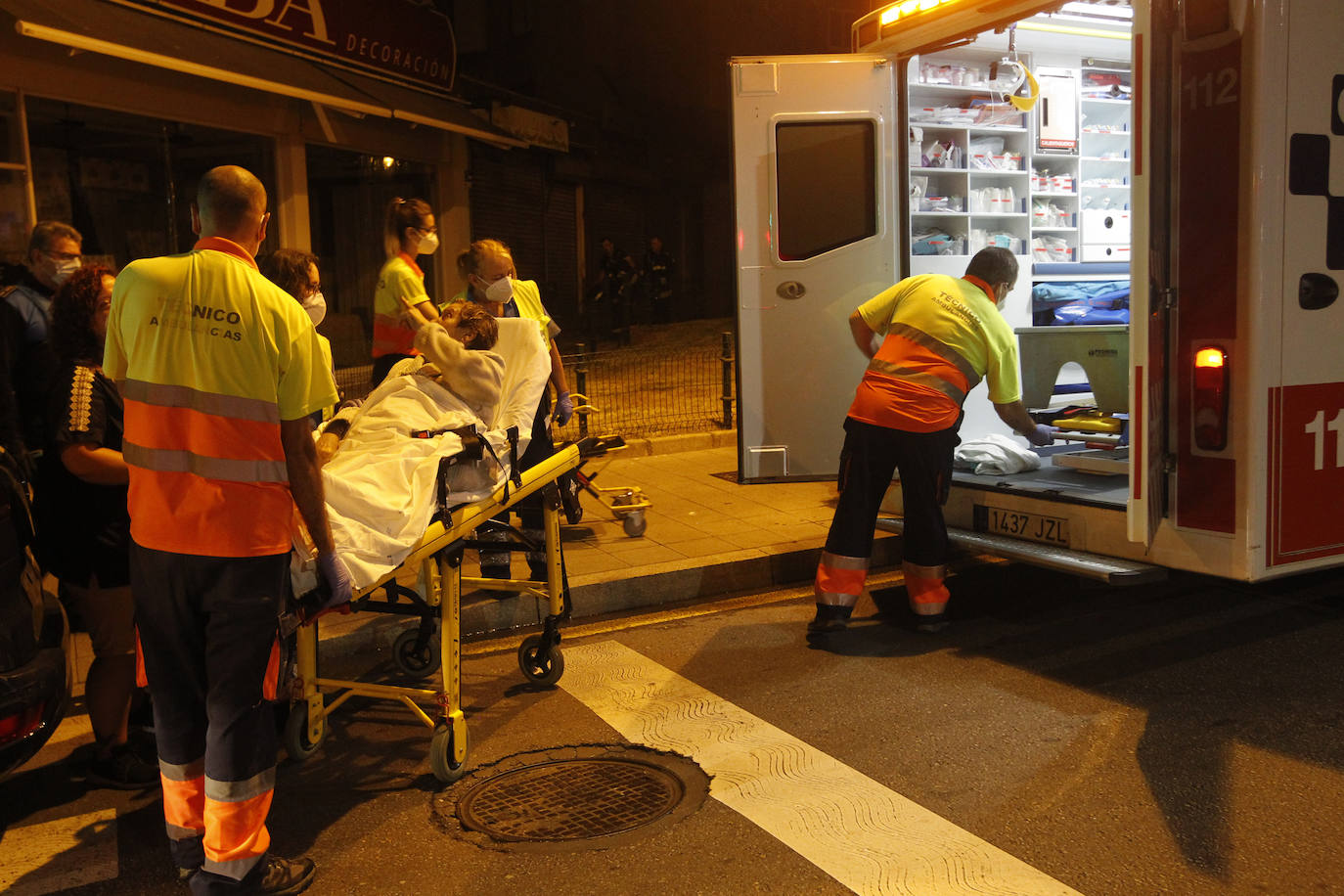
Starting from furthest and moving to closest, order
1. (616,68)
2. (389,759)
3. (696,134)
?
1. (696,134)
2. (616,68)
3. (389,759)

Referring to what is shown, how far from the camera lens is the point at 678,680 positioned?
5047 mm

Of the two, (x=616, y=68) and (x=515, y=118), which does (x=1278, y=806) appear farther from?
(x=616, y=68)

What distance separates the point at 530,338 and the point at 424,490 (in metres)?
1.20

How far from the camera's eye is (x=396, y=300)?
20.3ft

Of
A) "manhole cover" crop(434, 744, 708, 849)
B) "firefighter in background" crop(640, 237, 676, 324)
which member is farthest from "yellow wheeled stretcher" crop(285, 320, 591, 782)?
"firefighter in background" crop(640, 237, 676, 324)

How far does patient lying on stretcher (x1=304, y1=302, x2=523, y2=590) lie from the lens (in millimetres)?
3688

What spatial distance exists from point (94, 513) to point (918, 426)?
353 cm

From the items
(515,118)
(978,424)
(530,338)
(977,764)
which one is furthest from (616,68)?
(977,764)

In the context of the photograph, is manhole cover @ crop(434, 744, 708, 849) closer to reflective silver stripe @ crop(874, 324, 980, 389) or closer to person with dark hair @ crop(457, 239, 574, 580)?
person with dark hair @ crop(457, 239, 574, 580)

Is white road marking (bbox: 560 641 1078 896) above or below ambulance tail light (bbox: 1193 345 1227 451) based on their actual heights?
below

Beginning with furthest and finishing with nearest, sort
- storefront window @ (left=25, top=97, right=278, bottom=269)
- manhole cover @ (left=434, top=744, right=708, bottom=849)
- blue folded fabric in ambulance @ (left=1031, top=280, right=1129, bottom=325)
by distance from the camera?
storefront window @ (left=25, top=97, right=278, bottom=269) < blue folded fabric in ambulance @ (left=1031, top=280, right=1129, bottom=325) < manhole cover @ (left=434, top=744, right=708, bottom=849)

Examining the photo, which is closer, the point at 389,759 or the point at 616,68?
the point at 389,759

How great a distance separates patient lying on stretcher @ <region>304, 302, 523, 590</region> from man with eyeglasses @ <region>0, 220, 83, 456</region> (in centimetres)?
150

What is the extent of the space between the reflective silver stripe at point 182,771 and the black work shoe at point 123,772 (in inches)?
37.3
